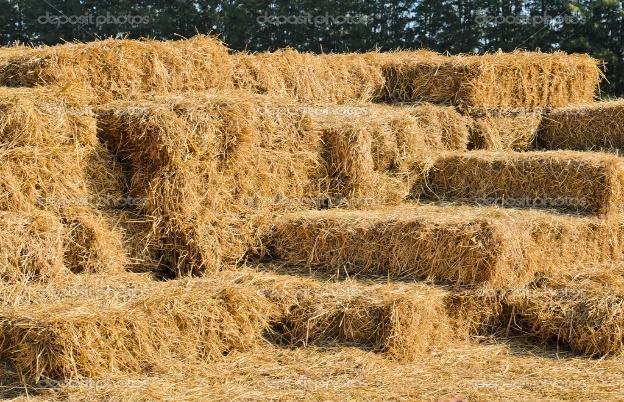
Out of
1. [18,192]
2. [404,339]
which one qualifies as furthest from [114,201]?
[404,339]

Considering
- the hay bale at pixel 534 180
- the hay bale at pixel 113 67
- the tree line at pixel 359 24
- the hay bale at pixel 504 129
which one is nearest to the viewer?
the hay bale at pixel 113 67

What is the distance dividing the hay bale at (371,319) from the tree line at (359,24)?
9.15 metres

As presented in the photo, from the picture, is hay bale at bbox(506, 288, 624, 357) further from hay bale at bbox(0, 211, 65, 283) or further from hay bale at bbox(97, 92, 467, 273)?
hay bale at bbox(0, 211, 65, 283)

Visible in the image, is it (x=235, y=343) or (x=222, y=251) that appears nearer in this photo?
(x=235, y=343)

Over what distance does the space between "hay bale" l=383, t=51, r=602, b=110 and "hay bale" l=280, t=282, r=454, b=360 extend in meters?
3.19

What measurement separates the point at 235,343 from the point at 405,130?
8.65 feet

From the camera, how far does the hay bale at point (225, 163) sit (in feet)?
20.1

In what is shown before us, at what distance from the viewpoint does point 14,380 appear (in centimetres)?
494

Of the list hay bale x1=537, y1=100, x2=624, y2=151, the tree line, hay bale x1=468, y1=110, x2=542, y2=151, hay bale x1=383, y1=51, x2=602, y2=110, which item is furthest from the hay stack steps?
the tree line

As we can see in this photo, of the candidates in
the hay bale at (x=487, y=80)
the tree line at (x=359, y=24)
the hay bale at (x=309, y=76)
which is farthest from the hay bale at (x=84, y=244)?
the tree line at (x=359, y=24)

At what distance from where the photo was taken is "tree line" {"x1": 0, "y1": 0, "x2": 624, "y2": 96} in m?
16.0

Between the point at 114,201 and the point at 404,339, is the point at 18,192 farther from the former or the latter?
the point at 404,339

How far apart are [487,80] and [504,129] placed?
51 centimetres

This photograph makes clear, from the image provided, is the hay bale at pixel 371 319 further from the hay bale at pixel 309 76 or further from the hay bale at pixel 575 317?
the hay bale at pixel 309 76
